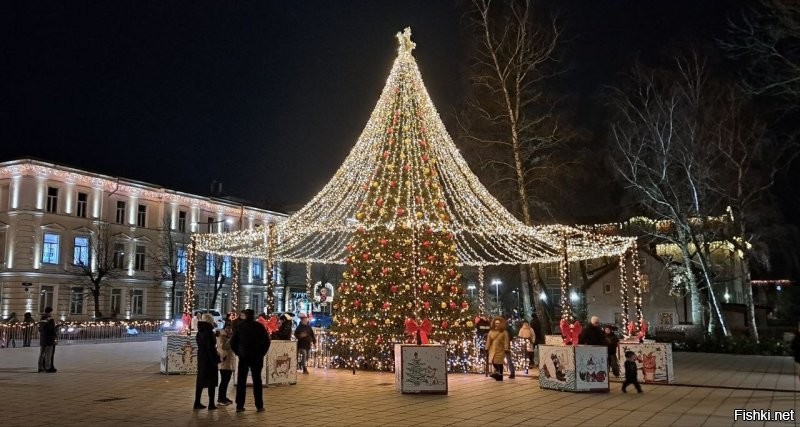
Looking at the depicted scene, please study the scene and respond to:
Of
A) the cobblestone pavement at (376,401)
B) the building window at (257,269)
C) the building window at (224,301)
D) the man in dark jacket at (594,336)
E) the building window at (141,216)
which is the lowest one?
the cobblestone pavement at (376,401)

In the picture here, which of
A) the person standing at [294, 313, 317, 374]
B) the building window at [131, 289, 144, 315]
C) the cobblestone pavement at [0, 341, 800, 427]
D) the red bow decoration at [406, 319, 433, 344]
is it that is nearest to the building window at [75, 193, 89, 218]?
the building window at [131, 289, 144, 315]

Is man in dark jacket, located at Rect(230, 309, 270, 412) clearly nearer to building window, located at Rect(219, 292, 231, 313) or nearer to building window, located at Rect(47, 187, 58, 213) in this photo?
building window, located at Rect(47, 187, 58, 213)

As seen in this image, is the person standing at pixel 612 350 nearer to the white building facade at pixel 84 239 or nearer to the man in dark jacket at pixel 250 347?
the man in dark jacket at pixel 250 347

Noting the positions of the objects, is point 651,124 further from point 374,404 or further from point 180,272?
point 180,272

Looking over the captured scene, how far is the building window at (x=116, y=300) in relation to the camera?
42.3 metres

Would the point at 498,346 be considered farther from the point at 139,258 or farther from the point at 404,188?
the point at 139,258

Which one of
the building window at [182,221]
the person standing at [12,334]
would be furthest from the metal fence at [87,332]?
the building window at [182,221]

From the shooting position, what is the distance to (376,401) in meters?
11.6

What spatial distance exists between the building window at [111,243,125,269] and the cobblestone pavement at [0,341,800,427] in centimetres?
2674

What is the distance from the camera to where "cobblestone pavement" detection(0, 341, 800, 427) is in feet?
31.3

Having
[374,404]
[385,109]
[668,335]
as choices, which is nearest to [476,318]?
[385,109]

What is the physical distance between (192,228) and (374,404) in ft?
137

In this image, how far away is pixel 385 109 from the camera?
1769 centimetres

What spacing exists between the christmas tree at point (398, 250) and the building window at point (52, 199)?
29170 mm
